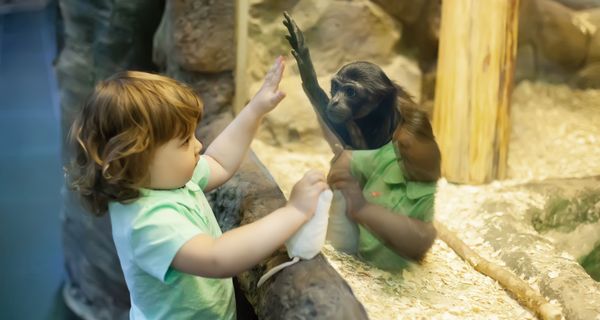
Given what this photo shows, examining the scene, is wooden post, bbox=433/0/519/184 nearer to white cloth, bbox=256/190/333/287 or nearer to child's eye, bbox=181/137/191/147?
white cloth, bbox=256/190/333/287

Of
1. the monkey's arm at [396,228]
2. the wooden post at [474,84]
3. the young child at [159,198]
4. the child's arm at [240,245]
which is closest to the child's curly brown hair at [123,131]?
the young child at [159,198]

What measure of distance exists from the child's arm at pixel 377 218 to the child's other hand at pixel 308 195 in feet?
0.48

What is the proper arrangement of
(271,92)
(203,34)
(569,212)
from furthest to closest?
(203,34) → (569,212) → (271,92)

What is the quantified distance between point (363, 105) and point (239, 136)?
1.33 feet

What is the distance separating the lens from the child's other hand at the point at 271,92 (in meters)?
1.81

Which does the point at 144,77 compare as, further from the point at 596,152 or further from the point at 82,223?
the point at 82,223

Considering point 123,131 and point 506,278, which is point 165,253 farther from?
point 506,278

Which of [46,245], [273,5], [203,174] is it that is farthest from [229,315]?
[46,245]

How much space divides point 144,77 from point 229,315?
56 cm

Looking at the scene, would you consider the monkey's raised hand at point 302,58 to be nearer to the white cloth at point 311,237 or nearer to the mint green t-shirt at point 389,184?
the mint green t-shirt at point 389,184

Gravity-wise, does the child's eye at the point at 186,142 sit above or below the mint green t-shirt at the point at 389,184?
above

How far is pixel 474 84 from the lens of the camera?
9.13ft

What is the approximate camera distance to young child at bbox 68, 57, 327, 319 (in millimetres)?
1454

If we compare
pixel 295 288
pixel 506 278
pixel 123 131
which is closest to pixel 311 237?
pixel 295 288
